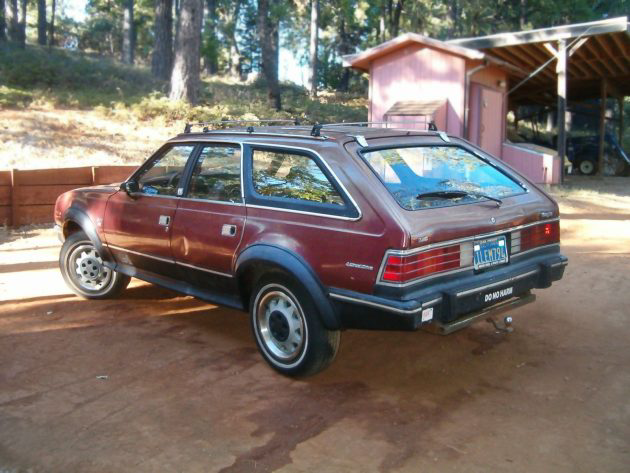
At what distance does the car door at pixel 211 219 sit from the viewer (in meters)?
4.96

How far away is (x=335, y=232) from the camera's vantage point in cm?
425

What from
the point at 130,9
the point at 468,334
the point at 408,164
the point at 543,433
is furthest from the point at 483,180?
the point at 130,9

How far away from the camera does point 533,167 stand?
1677 centimetres

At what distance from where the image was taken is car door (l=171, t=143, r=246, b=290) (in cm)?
496

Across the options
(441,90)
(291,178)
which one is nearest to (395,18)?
(441,90)

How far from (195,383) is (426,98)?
44.1ft

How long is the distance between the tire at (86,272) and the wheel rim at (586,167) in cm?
2052

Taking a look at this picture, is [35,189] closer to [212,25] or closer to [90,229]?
[90,229]

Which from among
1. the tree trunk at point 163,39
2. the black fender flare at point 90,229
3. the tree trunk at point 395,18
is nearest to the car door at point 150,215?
the black fender flare at point 90,229

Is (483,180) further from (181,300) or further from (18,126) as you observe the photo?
(18,126)

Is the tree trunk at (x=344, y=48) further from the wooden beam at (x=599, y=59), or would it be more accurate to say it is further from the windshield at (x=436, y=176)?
the windshield at (x=436, y=176)

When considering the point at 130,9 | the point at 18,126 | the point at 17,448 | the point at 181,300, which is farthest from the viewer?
the point at 130,9

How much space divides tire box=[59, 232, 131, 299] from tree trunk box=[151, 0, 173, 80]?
18245 millimetres

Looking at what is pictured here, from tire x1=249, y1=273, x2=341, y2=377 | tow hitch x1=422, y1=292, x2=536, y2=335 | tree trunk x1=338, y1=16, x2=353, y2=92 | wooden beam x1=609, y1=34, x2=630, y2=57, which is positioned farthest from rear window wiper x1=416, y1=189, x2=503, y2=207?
tree trunk x1=338, y1=16, x2=353, y2=92
